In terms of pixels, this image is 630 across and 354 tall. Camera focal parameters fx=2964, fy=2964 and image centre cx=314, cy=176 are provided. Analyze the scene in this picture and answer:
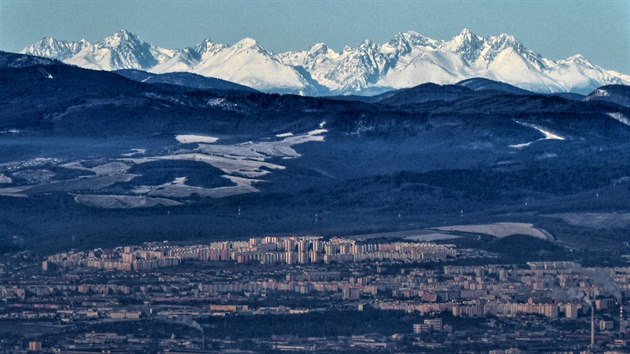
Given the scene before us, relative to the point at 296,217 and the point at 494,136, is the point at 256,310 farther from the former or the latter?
the point at 494,136

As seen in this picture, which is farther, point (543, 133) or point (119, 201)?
point (543, 133)

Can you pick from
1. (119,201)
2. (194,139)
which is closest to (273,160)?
(194,139)

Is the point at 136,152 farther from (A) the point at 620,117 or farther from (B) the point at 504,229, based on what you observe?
(B) the point at 504,229

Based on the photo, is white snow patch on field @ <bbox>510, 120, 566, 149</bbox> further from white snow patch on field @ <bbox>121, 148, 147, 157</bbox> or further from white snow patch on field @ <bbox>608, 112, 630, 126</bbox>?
white snow patch on field @ <bbox>121, 148, 147, 157</bbox>

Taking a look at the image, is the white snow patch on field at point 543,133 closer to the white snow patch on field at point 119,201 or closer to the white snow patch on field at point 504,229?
the white snow patch on field at point 119,201

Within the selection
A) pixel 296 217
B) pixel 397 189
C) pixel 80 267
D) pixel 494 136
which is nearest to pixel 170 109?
pixel 494 136

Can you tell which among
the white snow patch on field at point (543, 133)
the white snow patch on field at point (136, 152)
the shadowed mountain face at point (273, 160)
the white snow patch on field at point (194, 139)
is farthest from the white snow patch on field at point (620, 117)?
the white snow patch on field at point (136, 152)
